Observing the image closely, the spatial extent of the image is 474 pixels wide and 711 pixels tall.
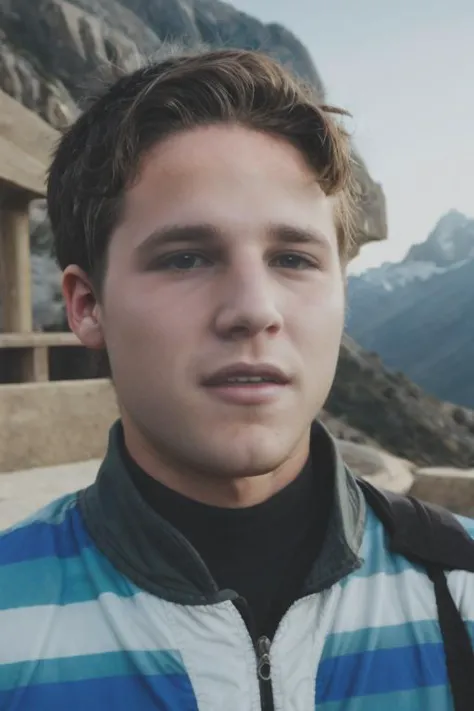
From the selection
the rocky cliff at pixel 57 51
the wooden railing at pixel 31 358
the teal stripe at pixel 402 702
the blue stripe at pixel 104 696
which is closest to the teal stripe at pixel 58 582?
the blue stripe at pixel 104 696

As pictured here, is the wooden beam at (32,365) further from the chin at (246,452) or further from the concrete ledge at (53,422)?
the chin at (246,452)

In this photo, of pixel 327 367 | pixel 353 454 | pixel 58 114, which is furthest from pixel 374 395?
pixel 327 367

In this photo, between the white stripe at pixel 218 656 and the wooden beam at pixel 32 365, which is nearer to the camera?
the white stripe at pixel 218 656

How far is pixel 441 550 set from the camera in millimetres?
1133

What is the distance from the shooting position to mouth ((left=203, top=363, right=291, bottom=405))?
1.04 m

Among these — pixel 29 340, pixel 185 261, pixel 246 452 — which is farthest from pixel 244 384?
pixel 29 340

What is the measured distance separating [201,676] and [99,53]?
18.3m

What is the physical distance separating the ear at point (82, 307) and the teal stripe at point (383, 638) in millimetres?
613

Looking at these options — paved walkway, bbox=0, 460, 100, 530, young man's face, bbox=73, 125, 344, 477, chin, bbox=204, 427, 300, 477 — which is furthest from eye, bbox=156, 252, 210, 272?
paved walkway, bbox=0, 460, 100, 530

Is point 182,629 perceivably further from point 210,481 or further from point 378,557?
point 378,557

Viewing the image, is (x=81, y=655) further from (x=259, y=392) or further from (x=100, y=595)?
(x=259, y=392)

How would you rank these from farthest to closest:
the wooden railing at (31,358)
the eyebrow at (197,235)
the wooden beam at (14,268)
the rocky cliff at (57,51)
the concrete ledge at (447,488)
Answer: the rocky cliff at (57,51) < the concrete ledge at (447,488) < the wooden beam at (14,268) < the wooden railing at (31,358) < the eyebrow at (197,235)

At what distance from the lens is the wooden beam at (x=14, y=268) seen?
21.6ft

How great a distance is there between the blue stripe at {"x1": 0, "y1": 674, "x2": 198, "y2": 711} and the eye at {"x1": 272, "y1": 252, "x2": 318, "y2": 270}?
24.6 inches
